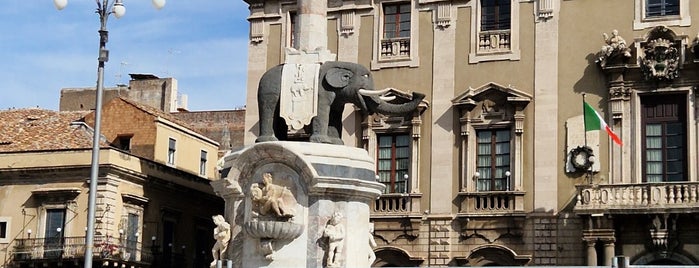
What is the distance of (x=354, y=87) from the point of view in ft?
73.2

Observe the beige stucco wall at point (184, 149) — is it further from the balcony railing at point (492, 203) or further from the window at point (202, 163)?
the balcony railing at point (492, 203)

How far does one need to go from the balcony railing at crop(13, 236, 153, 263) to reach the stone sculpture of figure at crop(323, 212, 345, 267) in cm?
2567

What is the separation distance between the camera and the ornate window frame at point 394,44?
135 feet

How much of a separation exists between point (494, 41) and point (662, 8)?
489 cm

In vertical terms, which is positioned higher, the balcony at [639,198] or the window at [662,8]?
the window at [662,8]

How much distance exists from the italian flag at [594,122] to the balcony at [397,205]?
5.72 metres

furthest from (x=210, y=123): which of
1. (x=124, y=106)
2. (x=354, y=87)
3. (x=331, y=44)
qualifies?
(x=354, y=87)

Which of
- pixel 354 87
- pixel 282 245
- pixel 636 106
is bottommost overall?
pixel 282 245

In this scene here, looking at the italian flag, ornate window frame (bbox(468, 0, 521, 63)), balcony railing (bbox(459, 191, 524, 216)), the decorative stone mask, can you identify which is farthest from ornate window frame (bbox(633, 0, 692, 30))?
balcony railing (bbox(459, 191, 524, 216))

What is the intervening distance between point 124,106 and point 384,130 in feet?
52.1

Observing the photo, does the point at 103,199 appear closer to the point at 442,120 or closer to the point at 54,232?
the point at 54,232

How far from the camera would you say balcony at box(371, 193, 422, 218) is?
132 ft

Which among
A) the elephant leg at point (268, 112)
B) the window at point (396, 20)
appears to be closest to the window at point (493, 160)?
the window at point (396, 20)

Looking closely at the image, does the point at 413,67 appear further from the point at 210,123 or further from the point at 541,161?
the point at 210,123
